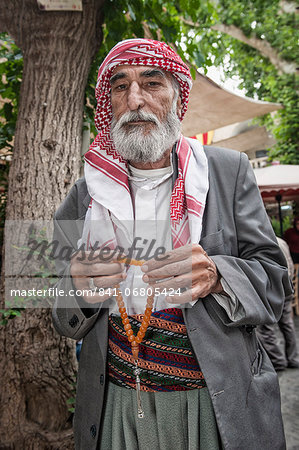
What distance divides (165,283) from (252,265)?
37cm

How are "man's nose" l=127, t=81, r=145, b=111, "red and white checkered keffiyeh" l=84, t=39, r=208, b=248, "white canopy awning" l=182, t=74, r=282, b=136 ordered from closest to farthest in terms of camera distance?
"red and white checkered keffiyeh" l=84, t=39, r=208, b=248 < "man's nose" l=127, t=81, r=145, b=111 < "white canopy awning" l=182, t=74, r=282, b=136

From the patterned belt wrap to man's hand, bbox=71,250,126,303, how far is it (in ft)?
0.63

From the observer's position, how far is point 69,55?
2.45 meters

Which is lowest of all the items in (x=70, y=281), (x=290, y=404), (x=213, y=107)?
(x=290, y=404)

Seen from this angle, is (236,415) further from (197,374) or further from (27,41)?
(27,41)

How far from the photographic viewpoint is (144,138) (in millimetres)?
1537

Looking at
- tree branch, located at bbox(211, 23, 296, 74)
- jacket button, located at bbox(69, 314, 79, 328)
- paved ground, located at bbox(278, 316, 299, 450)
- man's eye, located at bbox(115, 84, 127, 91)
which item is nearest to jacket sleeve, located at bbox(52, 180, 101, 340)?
jacket button, located at bbox(69, 314, 79, 328)

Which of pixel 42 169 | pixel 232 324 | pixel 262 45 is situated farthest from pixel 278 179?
pixel 232 324

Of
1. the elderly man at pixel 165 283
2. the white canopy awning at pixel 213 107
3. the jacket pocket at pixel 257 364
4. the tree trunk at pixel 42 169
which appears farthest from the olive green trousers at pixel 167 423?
the white canopy awning at pixel 213 107

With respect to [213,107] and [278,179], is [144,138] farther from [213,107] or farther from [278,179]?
[278,179]

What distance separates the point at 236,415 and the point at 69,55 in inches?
93.9

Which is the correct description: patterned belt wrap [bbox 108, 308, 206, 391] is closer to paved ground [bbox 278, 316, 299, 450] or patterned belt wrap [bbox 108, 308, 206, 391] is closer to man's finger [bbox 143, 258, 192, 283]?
man's finger [bbox 143, 258, 192, 283]

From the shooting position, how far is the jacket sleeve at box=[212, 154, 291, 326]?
4.19 feet

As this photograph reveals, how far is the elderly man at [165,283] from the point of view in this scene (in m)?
1.28
